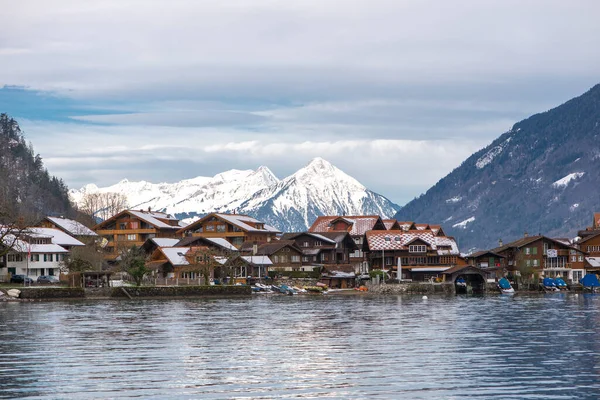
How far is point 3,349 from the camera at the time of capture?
5806cm

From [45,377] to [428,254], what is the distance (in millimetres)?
133062

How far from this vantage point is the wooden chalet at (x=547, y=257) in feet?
574

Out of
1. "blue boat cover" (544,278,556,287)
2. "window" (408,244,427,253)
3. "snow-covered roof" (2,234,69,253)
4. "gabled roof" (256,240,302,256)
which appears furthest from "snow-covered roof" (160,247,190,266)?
"blue boat cover" (544,278,556,287)

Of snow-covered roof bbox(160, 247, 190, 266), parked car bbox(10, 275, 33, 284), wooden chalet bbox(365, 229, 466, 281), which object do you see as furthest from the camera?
wooden chalet bbox(365, 229, 466, 281)

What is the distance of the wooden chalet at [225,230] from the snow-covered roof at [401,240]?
19.8 metres

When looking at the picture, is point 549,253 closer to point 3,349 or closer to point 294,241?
point 294,241

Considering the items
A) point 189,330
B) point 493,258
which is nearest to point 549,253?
point 493,258

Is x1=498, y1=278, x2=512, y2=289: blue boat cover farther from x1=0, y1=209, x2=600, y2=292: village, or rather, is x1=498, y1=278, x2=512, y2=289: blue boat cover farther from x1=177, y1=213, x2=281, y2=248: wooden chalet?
x1=177, y1=213, x2=281, y2=248: wooden chalet

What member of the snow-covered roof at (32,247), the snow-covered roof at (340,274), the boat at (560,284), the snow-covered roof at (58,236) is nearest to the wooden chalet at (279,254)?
the snow-covered roof at (340,274)

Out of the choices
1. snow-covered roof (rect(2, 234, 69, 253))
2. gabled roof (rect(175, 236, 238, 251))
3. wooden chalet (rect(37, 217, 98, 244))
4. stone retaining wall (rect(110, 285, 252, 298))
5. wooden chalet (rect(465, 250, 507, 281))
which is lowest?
stone retaining wall (rect(110, 285, 252, 298))

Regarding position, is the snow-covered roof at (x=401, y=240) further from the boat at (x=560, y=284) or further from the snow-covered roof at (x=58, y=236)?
the snow-covered roof at (x=58, y=236)

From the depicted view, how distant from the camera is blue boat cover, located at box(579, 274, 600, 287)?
16262 cm

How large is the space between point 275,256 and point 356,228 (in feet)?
101

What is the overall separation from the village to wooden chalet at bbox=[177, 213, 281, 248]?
0.18 meters
